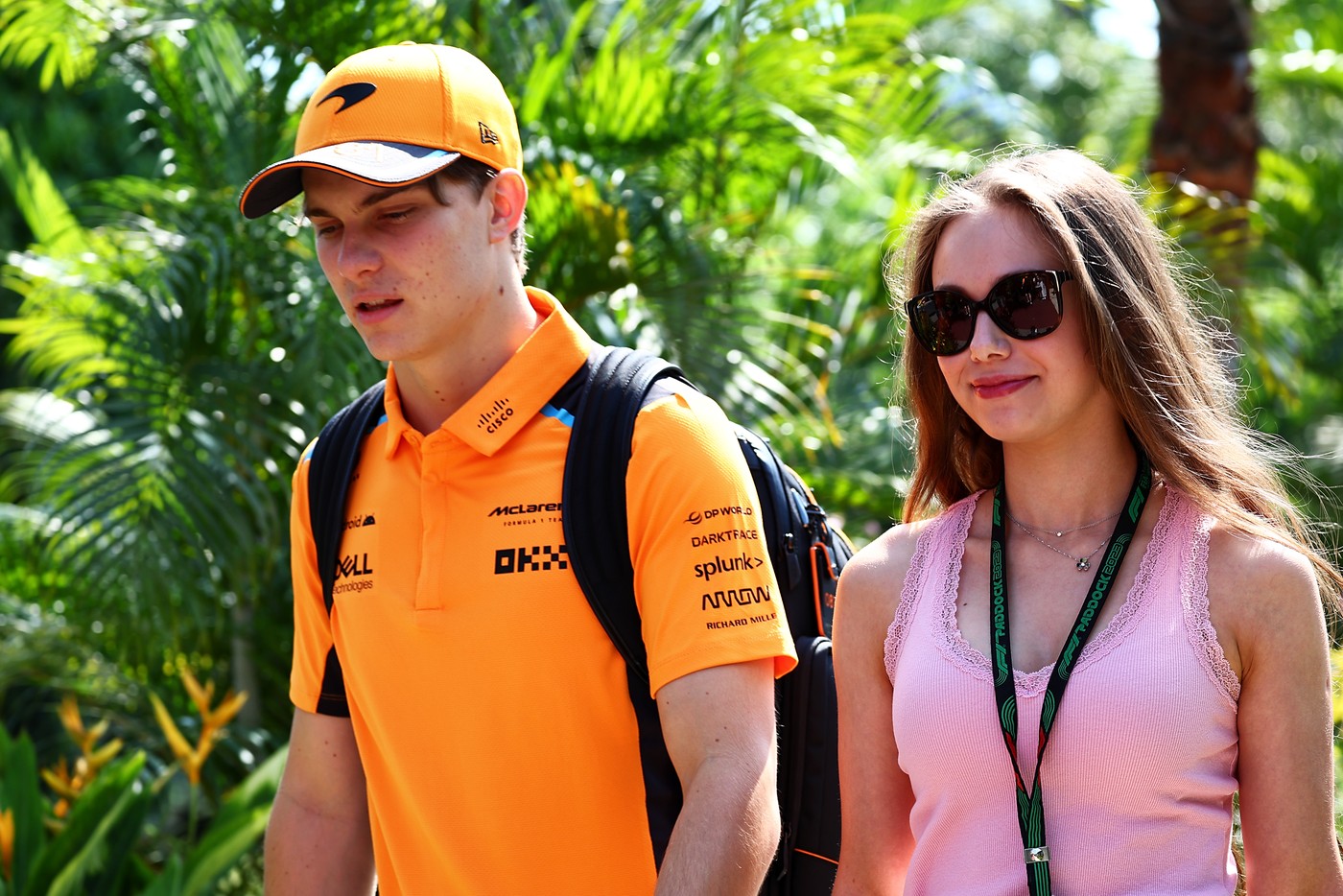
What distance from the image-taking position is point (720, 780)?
186 centimetres

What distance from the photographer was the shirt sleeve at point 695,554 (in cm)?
191

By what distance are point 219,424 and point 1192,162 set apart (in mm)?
4668

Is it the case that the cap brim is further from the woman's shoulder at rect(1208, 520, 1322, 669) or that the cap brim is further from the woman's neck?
the woman's shoulder at rect(1208, 520, 1322, 669)

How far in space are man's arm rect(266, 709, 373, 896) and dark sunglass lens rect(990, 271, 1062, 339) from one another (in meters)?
1.29

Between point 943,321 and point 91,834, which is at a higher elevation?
point 943,321

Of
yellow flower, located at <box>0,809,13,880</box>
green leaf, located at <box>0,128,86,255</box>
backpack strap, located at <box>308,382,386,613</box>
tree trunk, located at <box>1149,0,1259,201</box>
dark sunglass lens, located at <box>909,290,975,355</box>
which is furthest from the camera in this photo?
tree trunk, located at <box>1149,0,1259,201</box>

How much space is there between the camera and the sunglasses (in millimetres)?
1979

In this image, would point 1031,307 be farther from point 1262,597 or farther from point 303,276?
point 303,276

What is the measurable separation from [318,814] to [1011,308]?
144 cm

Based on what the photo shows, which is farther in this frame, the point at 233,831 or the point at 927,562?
the point at 233,831

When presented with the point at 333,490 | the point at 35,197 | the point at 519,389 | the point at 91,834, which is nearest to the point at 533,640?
the point at 519,389

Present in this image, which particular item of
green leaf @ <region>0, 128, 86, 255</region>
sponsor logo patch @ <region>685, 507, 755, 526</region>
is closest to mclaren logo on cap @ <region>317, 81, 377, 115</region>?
sponsor logo patch @ <region>685, 507, 755, 526</region>

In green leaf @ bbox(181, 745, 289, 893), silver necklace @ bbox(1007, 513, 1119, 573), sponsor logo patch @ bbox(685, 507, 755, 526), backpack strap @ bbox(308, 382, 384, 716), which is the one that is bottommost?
green leaf @ bbox(181, 745, 289, 893)

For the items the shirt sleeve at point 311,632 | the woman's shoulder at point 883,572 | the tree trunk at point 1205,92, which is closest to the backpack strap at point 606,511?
the woman's shoulder at point 883,572
